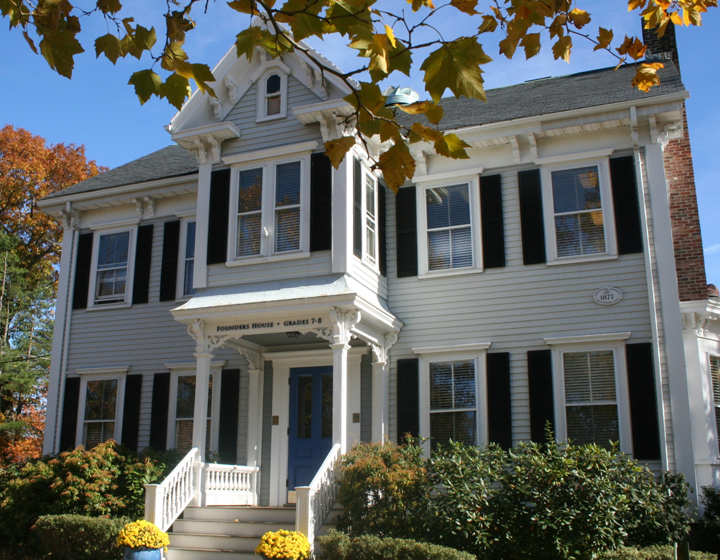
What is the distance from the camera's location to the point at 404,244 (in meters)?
13.7

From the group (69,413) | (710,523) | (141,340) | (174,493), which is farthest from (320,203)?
(710,523)

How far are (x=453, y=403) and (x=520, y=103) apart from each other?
5.91m

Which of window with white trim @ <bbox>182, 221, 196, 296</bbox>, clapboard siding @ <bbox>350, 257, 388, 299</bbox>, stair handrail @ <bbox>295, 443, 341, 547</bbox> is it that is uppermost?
window with white trim @ <bbox>182, 221, 196, 296</bbox>

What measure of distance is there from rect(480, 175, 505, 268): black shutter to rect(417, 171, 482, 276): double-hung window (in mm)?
112

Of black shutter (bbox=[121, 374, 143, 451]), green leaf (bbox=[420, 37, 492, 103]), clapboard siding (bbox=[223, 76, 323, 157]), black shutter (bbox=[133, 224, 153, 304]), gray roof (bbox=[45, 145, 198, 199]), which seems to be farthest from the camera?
gray roof (bbox=[45, 145, 198, 199])

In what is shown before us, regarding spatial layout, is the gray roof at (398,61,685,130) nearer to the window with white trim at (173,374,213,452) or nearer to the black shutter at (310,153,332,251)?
the black shutter at (310,153,332,251)

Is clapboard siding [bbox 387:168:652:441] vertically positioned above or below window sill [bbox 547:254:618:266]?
below

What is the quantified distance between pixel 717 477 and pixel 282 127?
9175 millimetres

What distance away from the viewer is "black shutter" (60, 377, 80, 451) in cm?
1538

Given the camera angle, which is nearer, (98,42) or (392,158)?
(392,158)

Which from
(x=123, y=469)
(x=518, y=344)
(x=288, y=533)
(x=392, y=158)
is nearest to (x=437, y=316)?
(x=518, y=344)

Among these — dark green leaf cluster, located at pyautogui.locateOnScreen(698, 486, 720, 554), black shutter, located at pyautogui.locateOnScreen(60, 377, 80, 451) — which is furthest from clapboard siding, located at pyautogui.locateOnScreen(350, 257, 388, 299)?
black shutter, located at pyautogui.locateOnScreen(60, 377, 80, 451)

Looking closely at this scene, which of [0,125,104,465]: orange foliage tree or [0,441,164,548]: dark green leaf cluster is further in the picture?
[0,125,104,465]: orange foliage tree

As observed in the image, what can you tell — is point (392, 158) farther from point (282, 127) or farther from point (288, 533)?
point (282, 127)
